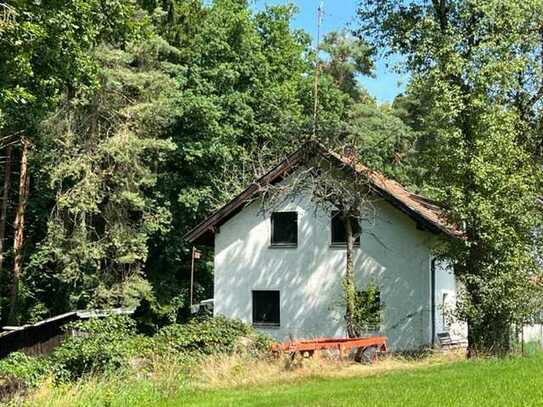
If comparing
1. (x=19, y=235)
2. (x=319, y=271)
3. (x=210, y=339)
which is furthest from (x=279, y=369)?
(x=19, y=235)

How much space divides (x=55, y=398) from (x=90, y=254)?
1606 centimetres

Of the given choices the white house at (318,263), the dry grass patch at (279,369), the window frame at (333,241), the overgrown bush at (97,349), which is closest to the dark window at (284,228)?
the white house at (318,263)

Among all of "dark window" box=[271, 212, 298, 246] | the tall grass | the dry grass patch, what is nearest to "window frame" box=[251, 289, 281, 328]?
"dark window" box=[271, 212, 298, 246]

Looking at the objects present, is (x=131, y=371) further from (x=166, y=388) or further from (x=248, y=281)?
(x=248, y=281)

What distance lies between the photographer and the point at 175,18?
35344 mm

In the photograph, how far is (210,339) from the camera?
21.4 meters

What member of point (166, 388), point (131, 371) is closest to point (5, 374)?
point (131, 371)

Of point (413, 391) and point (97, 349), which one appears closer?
point (413, 391)

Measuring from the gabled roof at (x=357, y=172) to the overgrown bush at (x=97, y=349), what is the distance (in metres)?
6.87

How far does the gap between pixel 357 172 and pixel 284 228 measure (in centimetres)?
442

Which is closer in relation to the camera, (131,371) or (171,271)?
(131,371)

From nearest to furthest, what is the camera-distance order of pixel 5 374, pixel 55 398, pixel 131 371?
pixel 55 398 → pixel 131 371 → pixel 5 374

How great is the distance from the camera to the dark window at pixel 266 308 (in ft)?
86.4

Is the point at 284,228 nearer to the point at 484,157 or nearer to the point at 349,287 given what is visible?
the point at 349,287
